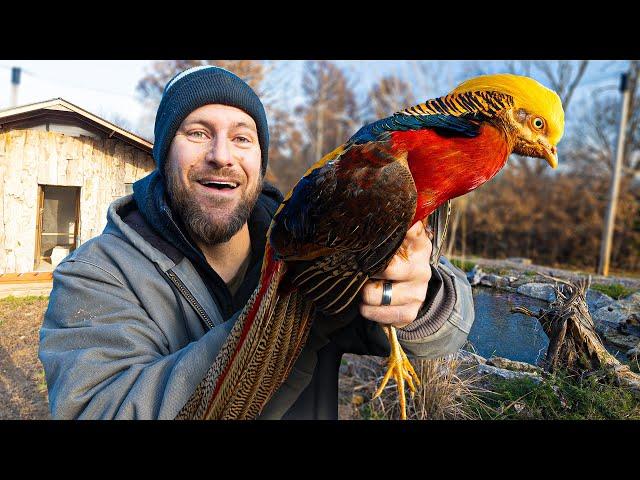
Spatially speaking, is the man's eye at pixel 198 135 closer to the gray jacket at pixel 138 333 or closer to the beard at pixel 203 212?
the beard at pixel 203 212

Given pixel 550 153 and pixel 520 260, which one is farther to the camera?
pixel 520 260

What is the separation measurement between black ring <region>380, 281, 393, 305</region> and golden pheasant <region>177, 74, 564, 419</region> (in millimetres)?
61

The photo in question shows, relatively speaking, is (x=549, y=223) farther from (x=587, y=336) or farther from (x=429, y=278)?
(x=429, y=278)

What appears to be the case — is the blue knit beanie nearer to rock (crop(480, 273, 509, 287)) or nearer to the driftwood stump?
rock (crop(480, 273, 509, 287))

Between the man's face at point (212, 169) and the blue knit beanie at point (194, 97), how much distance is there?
1 cm

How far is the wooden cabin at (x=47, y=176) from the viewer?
904mm

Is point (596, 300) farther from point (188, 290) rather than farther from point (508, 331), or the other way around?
point (188, 290)

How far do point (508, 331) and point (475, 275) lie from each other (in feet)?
0.70

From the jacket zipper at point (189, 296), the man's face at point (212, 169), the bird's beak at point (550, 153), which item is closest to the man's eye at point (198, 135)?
the man's face at point (212, 169)

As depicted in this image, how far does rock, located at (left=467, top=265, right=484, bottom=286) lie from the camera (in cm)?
105

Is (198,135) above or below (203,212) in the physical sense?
above

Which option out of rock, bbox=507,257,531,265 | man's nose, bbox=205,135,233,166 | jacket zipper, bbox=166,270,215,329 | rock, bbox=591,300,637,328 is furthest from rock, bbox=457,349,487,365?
man's nose, bbox=205,135,233,166

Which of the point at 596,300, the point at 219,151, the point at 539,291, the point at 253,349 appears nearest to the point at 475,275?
the point at 539,291

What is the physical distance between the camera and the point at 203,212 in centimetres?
91
